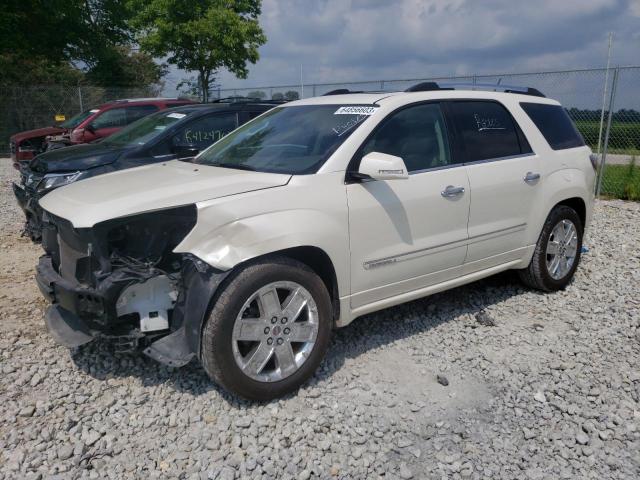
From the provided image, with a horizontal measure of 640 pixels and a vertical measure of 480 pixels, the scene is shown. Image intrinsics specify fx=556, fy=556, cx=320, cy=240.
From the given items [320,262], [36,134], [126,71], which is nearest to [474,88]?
[320,262]

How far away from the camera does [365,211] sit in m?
3.61

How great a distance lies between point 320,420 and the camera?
3.22m

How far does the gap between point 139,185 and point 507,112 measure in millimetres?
3074

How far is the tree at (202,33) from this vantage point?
19.8 m

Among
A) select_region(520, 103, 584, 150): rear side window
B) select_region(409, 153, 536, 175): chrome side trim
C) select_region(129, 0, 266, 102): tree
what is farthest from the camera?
select_region(129, 0, 266, 102): tree

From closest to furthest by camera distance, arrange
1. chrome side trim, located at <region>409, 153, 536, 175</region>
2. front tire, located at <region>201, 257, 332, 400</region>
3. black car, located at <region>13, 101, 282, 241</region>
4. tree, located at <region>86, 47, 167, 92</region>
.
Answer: front tire, located at <region>201, 257, 332, 400</region>
chrome side trim, located at <region>409, 153, 536, 175</region>
black car, located at <region>13, 101, 282, 241</region>
tree, located at <region>86, 47, 167, 92</region>

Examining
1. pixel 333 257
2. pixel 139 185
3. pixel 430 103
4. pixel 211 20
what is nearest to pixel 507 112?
pixel 430 103

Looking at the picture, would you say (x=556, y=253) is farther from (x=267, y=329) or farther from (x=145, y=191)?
(x=145, y=191)

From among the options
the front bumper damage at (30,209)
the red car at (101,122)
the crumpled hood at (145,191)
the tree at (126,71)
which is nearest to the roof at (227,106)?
the front bumper damage at (30,209)

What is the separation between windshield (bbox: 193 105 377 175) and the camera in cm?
375

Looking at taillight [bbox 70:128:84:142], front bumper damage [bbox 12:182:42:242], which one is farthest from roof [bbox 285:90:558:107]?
taillight [bbox 70:128:84:142]

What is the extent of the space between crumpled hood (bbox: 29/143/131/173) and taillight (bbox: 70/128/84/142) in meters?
4.00

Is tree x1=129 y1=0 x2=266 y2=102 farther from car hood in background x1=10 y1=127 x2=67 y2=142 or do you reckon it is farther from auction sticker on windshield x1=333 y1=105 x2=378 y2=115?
auction sticker on windshield x1=333 y1=105 x2=378 y2=115

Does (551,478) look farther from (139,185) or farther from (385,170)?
(139,185)
